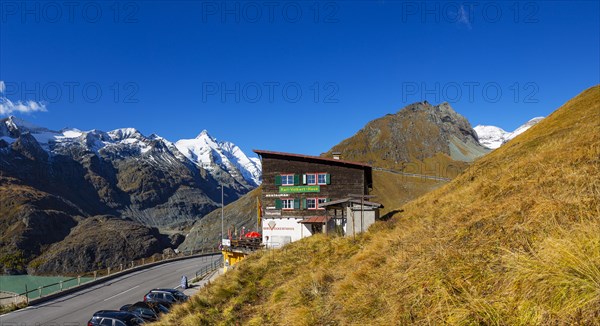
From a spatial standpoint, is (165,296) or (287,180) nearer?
(165,296)

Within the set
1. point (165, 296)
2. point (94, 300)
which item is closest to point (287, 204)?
point (165, 296)

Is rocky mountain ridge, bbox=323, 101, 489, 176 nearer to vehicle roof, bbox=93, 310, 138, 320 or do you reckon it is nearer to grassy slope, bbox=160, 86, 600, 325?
vehicle roof, bbox=93, 310, 138, 320

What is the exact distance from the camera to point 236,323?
9602 millimetres

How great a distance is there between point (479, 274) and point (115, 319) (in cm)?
1763

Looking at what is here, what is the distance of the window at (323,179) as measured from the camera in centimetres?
4125

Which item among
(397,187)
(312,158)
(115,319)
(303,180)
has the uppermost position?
(397,187)

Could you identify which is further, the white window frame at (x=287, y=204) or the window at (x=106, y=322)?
the white window frame at (x=287, y=204)

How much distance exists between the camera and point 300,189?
4181 cm

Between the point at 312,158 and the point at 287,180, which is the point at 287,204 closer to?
the point at 287,180

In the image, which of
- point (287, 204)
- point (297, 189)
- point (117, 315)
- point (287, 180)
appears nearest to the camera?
point (117, 315)

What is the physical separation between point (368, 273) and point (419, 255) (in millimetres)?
1294

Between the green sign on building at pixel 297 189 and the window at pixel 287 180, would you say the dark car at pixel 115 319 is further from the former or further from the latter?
the window at pixel 287 180

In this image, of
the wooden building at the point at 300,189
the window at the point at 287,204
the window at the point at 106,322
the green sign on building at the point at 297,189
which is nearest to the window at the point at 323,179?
the wooden building at the point at 300,189

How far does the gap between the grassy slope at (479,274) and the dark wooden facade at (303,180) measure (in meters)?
27.5
